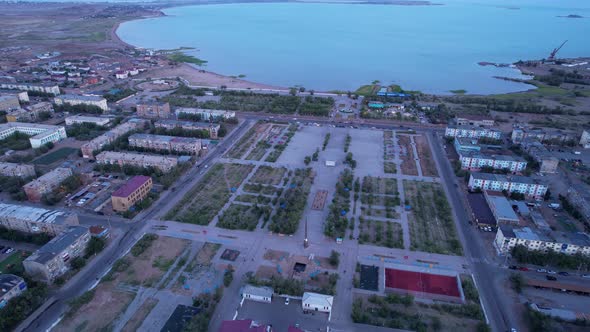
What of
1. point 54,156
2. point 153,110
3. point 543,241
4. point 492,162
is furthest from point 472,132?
point 54,156

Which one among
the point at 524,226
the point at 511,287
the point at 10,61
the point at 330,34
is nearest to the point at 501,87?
the point at 524,226

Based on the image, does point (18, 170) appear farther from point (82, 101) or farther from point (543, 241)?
point (543, 241)

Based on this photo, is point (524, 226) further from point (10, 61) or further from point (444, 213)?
point (10, 61)

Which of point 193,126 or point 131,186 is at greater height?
point 193,126

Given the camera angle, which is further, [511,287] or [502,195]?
[502,195]

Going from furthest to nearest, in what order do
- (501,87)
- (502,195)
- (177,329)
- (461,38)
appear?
(461,38), (501,87), (502,195), (177,329)

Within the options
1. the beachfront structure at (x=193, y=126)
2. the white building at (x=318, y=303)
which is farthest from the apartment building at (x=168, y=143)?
the white building at (x=318, y=303)
